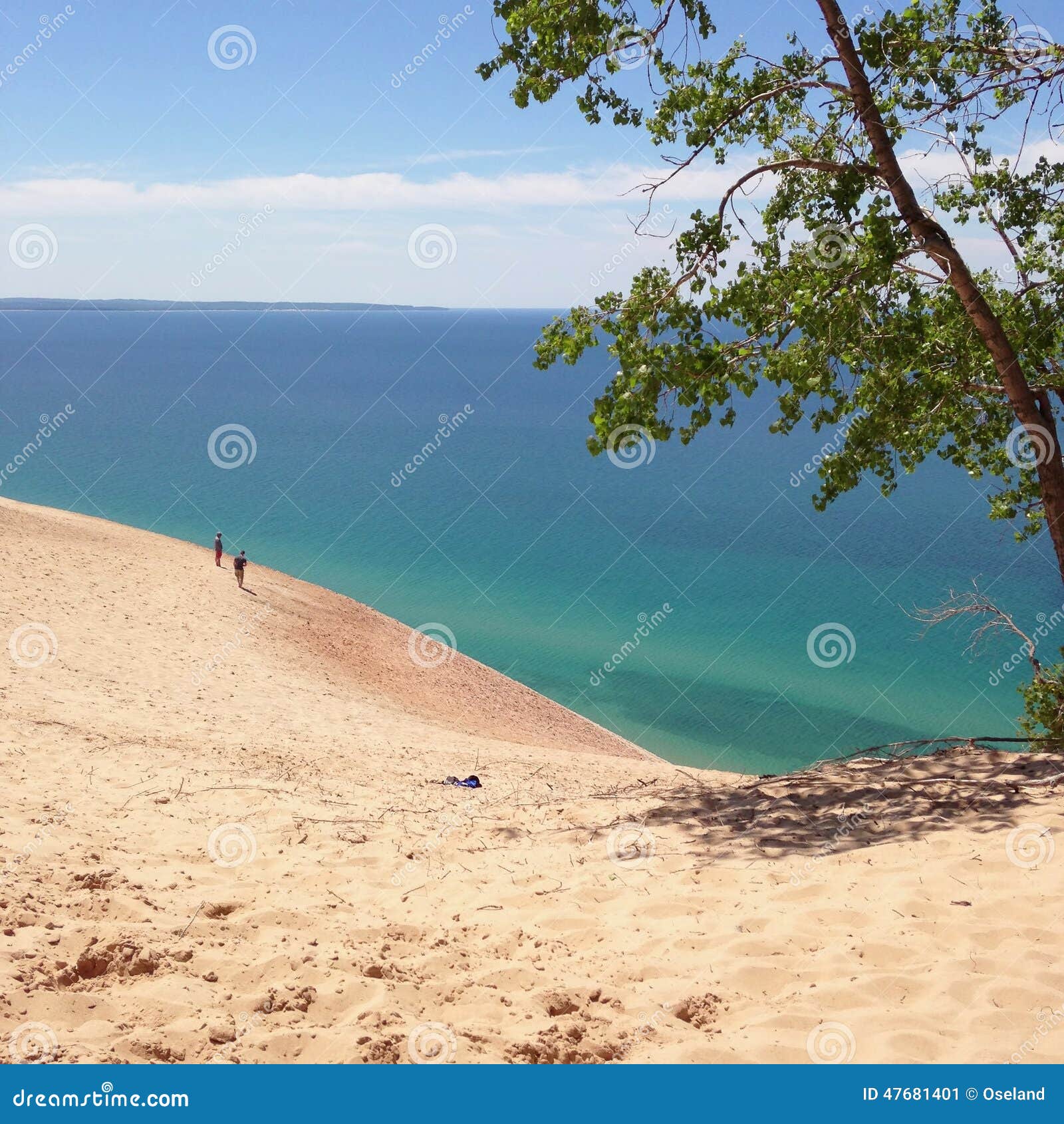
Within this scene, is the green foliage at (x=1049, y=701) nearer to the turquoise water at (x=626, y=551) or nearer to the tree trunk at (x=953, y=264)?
the tree trunk at (x=953, y=264)

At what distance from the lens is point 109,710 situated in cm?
1428

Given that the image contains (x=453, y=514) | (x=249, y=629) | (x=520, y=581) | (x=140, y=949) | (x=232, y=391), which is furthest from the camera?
(x=232, y=391)

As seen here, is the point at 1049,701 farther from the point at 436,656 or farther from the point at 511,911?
the point at 436,656

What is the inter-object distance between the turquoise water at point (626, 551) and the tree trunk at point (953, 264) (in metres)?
17.8

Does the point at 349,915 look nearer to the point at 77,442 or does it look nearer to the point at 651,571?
the point at 651,571

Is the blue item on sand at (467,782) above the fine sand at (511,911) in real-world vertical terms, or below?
A: above

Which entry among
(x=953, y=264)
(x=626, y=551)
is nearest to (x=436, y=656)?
(x=626, y=551)

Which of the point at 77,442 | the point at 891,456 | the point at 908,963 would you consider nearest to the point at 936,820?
the point at 908,963

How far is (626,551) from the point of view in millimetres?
53844

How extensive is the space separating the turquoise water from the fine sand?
1874 centimetres

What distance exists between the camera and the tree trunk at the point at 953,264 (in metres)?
9.83

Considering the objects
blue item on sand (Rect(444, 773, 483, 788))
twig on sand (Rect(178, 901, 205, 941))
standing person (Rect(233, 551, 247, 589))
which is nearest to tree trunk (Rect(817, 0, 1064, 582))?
blue item on sand (Rect(444, 773, 483, 788))

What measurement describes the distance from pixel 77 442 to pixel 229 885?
8948 cm

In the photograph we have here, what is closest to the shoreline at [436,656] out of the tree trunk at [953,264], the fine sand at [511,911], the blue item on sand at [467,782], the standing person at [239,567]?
Result: the standing person at [239,567]
